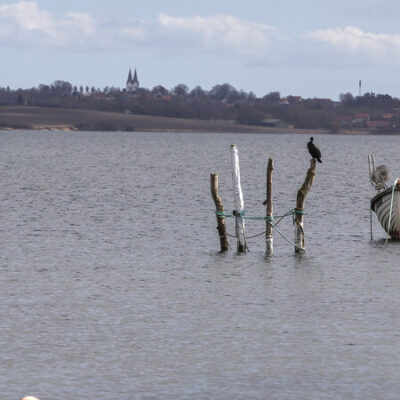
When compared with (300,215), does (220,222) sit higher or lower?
lower

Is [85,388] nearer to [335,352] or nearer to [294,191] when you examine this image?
[335,352]

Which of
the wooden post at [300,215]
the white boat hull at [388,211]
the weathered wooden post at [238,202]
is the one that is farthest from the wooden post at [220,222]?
the white boat hull at [388,211]

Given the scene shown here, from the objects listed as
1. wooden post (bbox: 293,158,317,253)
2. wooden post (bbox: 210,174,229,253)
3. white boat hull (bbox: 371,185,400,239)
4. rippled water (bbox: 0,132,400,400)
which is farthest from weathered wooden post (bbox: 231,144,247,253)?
white boat hull (bbox: 371,185,400,239)

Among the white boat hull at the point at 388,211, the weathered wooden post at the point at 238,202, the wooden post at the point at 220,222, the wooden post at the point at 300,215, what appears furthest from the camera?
the white boat hull at the point at 388,211

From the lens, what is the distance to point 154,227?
135 feet

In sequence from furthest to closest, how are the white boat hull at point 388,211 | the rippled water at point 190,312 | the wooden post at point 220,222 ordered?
the white boat hull at point 388,211
the wooden post at point 220,222
the rippled water at point 190,312

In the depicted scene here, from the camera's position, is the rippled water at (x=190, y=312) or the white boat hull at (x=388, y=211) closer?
the rippled water at (x=190, y=312)

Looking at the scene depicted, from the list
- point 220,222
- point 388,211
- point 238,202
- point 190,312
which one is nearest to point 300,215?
point 238,202

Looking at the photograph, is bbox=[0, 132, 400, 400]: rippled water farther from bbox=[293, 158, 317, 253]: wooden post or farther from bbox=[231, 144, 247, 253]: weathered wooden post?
bbox=[231, 144, 247, 253]: weathered wooden post

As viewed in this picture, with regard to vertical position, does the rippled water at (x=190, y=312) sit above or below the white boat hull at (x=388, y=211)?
below

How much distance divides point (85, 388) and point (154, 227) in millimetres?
25925

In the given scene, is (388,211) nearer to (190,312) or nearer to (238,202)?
(238,202)

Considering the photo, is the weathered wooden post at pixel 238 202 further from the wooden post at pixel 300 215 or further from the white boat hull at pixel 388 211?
the white boat hull at pixel 388 211

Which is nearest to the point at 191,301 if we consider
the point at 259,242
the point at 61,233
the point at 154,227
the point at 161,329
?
the point at 161,329
